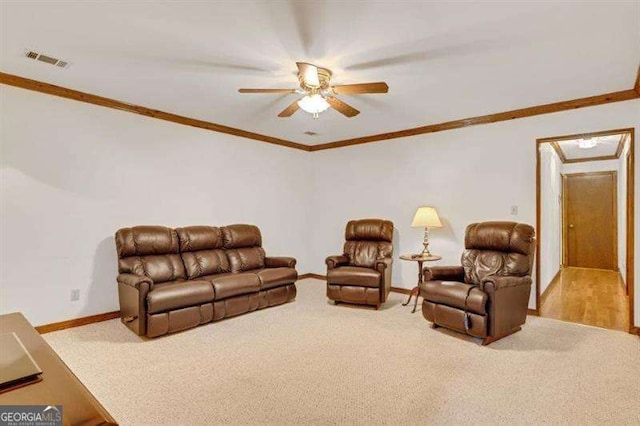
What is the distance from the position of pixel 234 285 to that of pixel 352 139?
331 centimetres

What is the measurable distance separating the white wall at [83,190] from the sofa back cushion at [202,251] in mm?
411

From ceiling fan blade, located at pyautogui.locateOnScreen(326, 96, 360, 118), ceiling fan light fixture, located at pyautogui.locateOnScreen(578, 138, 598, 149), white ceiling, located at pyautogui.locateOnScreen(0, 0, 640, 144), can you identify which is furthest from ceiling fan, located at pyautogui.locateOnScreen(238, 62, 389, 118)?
ceiling fan light fixture, located at pyautogui.locateOnScreen(578, 138, 598, 149)

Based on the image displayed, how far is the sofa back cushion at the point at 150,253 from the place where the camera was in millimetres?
3779

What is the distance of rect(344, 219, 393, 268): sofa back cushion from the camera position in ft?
16.2

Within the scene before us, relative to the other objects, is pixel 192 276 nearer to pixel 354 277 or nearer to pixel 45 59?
pixel 354 277

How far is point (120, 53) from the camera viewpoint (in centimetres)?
285

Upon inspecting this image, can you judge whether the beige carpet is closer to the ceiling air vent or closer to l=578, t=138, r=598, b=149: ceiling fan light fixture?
the ceiling air vent

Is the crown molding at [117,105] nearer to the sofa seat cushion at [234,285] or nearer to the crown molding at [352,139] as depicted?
the crown molding at [352,139]

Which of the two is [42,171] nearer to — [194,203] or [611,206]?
[194,203]

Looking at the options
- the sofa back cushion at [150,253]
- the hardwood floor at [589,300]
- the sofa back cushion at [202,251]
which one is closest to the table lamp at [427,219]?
the hardwood floor at [589,300]

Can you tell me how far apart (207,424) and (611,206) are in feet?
27.8

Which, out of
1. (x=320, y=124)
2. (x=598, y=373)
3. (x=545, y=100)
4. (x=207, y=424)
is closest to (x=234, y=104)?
(x=320, y=124)

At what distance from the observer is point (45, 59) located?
9.80ft

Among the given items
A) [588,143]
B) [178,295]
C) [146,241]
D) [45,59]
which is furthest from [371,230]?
[45,59]
